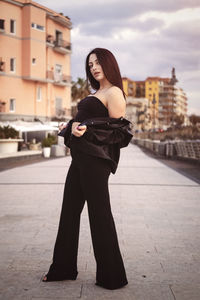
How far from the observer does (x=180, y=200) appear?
866 cm

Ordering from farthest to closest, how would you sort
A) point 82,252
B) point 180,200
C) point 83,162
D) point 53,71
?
point 53,71
point 180,200
point 82,252
point 83,162

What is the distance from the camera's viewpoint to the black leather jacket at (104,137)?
3477mm

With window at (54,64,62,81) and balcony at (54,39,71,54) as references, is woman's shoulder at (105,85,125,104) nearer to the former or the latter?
balcony at (54,39,71,54)

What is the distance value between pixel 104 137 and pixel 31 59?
41.6m

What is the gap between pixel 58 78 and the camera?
48719 millimetres

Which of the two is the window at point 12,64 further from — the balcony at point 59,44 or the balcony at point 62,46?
the balcony at point 62,46

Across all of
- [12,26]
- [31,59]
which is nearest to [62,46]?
[31,59]

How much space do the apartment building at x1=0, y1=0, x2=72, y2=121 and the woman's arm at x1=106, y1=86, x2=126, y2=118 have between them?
39.0 m

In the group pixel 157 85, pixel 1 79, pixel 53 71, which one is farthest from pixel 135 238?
pixel 157 85

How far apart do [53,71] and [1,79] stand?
7465 millimetres

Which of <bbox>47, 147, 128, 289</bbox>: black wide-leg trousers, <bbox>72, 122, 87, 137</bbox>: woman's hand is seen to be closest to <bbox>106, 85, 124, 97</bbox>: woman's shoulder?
<bbox>72, 122, 87, 137</bbox>: woman's hand

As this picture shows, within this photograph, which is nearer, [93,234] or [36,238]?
[93,234]

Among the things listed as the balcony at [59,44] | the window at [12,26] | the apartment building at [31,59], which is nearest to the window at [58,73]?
the apartment building at [31,59]

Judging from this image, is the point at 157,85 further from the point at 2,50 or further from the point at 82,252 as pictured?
the point at 82,252
